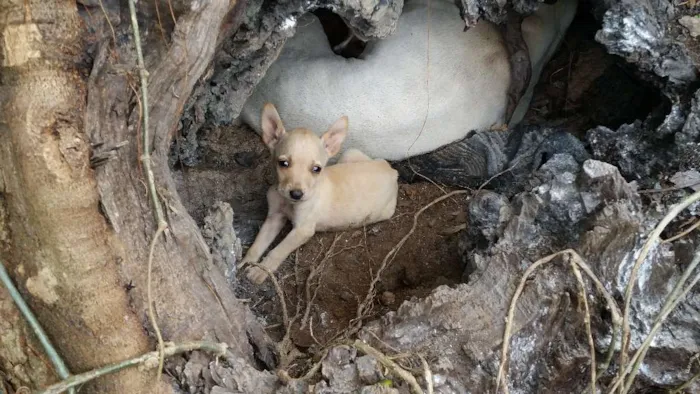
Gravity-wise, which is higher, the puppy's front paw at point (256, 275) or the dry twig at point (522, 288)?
the dry twig at point (522, 288)

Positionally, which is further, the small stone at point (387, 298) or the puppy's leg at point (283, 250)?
the puppy's leg at point (283, 250)

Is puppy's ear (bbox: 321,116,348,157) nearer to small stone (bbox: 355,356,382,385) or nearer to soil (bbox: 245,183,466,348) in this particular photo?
soil (bbox: 245,183,466,348)

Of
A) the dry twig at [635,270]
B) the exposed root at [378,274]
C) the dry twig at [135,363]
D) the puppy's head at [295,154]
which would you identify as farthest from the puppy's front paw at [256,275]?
the dry twig at [635,270]

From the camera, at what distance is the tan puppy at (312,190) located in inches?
131

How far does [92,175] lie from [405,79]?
214 cm

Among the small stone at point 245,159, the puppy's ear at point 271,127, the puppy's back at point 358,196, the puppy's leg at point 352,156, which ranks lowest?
the puppy's back at point 358,196

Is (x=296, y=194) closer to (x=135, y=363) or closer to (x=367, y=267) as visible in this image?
(x=367, y=267)

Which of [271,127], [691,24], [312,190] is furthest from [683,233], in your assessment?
[271,127]

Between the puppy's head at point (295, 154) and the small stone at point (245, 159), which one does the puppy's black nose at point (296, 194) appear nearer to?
the puppy's head at point (295, 154)

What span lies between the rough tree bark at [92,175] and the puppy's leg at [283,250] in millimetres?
1097

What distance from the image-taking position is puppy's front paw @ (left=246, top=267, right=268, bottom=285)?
3.28 meters

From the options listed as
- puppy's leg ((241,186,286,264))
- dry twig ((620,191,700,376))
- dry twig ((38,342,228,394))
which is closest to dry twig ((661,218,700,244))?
dry twig ((620,191,700,376))

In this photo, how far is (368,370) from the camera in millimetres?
2070

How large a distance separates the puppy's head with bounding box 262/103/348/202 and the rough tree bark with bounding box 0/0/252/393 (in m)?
1.12
